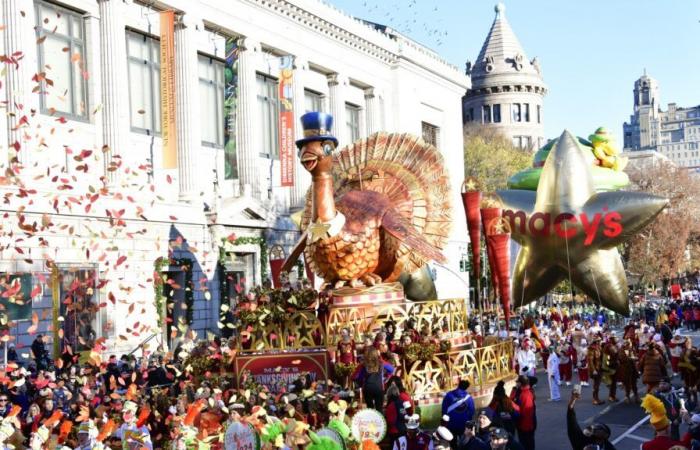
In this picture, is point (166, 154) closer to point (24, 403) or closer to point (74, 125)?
point (74, 125)

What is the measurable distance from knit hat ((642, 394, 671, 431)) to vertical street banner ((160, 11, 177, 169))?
23886 mm

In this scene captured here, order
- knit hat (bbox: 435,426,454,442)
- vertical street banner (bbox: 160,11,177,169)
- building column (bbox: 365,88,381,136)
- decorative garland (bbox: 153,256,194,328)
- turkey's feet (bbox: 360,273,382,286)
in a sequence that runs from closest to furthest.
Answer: knit hat (bbox: 435,426,454,442) < turkey's feet (bbox: 360,273,382,286) < decorative garland (bbox: 153,256,194,328) < vertical street banner (bbox: 160,11,177,169) < building column (bbox: 365,88,381,136)

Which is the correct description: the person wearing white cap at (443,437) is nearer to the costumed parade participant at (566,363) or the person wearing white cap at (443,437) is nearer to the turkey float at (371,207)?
the turkey float at (371,207)

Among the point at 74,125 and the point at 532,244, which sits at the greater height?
the point at 74,125

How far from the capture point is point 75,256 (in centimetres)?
2916

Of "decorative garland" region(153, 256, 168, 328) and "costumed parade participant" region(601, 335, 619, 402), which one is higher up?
"decorative garland" region(153, 256, 168, 328)

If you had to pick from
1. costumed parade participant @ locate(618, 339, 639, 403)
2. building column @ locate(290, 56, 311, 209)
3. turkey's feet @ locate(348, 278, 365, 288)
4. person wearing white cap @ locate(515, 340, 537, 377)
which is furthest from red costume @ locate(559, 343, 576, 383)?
building column @ locate(290, 56, 311, 209)

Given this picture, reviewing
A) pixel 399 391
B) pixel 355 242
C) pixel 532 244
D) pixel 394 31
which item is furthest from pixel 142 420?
pixel 394 31

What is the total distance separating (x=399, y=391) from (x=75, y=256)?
1713 cm

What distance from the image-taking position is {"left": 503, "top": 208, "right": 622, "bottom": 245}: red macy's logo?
2892 cm

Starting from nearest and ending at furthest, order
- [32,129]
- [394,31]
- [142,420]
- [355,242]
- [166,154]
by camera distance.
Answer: [142,420] < [355,242] < [32,129] < [166,154] < [394,31]

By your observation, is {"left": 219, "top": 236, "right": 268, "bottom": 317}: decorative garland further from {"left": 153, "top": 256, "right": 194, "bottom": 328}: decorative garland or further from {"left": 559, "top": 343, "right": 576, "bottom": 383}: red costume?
{"left": 559, "top": 343, "right": 576, "bottom": 383}: red costume

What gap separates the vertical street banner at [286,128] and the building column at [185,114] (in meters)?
5.25

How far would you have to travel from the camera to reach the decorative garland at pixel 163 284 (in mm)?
32312
